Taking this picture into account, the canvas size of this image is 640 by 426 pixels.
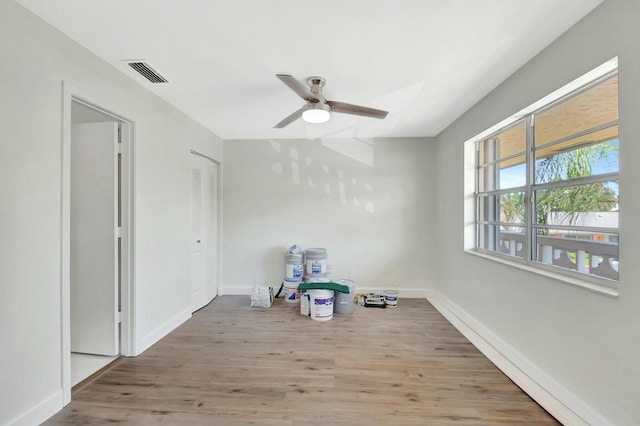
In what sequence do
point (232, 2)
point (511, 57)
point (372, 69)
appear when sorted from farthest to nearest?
1. point (372, 69)
2. point (511, 57)
3. point (232, 2)

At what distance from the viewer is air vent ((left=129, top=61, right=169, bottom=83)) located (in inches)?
86.9

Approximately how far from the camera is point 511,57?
6.91ft

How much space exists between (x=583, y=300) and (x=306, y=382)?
196 centimetres

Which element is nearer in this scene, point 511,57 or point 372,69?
point 511,57

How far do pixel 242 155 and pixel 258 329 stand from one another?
2.64 m

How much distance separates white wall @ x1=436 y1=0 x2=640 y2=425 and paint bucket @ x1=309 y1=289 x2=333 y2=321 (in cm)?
167

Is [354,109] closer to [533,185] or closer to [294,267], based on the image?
[533,185]

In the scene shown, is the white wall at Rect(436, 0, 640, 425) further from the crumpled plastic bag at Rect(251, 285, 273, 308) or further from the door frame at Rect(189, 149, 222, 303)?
the door frame at Rect(189, 149, 222, 303)

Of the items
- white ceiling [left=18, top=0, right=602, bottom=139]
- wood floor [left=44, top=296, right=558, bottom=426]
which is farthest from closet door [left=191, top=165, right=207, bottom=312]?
white ceiling [left=18, top=0, right=602, bottom=139]

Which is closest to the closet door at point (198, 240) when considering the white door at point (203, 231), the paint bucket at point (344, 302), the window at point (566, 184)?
the white door at point (203, 231)

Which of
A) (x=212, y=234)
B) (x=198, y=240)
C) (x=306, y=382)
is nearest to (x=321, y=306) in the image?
(x=306, y=382)

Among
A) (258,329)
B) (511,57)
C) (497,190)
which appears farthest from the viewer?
(258,329)

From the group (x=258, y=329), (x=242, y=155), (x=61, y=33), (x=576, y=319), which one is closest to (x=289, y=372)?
(x=258, y=329)

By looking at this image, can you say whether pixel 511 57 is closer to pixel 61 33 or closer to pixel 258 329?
pixel 61 33
